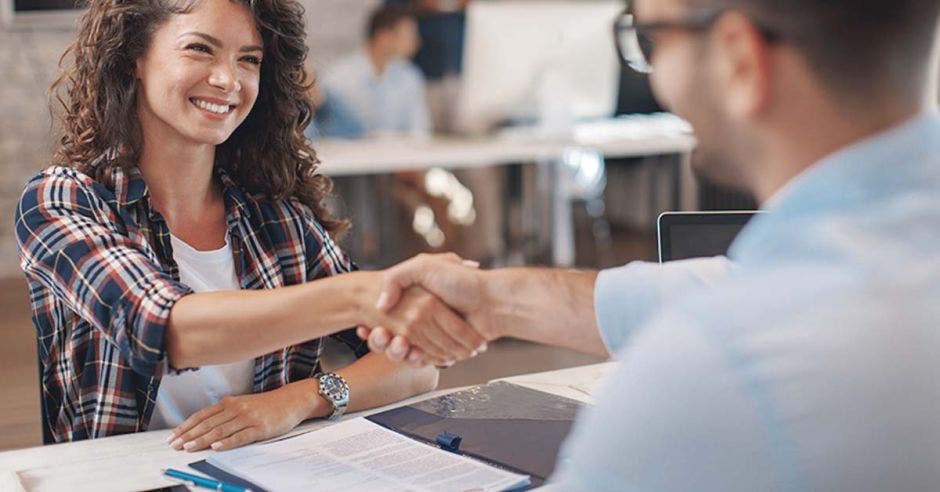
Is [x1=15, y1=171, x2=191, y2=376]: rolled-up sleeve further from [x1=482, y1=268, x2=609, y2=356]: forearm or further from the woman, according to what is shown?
[x1=482, y1=268, x2=609, y2=356]: forearm

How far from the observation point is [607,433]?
79 centimetres

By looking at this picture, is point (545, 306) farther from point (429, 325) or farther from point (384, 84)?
point (384, 84)

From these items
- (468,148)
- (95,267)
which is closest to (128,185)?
(95,267)

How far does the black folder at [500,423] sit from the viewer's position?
4.73 ft

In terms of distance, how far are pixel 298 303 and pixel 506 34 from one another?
403 centimetres

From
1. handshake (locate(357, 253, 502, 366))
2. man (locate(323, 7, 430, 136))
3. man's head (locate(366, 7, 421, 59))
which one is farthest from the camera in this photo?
man's head (locate(366, 7, 421, 59))

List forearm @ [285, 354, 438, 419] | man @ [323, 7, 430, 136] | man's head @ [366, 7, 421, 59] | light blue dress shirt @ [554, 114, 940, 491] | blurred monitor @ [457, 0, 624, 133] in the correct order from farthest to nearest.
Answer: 1. man's head @ [366, 7, 421, 59]
2. man @ [323, 7, 430, 136]
3. blurred monitor @ [457, 0, 624, 133]
4. forearm @ [285, 354, 438, 419]
5. light blue dress shirt @ [554, 114, 940, 491]

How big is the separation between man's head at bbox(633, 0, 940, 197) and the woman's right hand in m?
0.68

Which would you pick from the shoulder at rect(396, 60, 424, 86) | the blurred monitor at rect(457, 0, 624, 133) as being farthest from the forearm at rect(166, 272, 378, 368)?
the shoulder at rect(396, 60, 424, 86)

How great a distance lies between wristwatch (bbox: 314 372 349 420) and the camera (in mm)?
1703

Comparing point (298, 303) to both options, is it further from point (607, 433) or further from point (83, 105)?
point (607, 433)

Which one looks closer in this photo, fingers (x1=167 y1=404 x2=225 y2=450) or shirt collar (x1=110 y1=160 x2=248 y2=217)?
fingers (x1=167 y1=404 x2=225 y2=450)

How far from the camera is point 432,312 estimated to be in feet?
4.93

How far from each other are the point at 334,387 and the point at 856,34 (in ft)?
3.55
